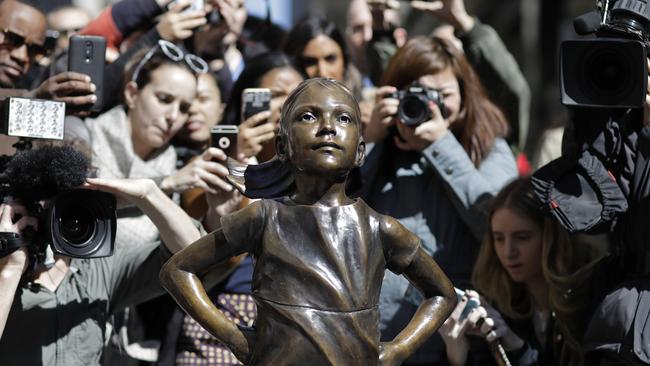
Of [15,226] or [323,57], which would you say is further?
[323,57]

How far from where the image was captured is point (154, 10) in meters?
5.94

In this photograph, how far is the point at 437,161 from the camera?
503cm

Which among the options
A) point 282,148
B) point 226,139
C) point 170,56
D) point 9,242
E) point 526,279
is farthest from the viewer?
point 170,56

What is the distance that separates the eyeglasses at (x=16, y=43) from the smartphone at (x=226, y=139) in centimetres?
95

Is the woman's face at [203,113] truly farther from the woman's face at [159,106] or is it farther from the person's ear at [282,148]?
the person's ear at [282,148]

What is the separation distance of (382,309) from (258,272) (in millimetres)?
1344

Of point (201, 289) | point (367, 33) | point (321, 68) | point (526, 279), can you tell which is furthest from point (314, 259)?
point (367, 33)

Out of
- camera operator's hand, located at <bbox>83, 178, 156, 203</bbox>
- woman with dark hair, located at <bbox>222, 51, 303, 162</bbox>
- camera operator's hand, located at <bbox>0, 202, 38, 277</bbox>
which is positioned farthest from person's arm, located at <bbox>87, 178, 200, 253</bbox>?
woman with dark hair, located at <bbox>222, 51, 303, 162</bbox>

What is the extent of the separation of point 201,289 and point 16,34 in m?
2.04

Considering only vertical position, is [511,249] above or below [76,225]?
below

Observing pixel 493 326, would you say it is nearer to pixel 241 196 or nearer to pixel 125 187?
pixel 241 196

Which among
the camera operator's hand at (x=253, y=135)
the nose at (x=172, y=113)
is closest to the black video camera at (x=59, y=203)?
the camera operator's hand at (x=253, y=135)

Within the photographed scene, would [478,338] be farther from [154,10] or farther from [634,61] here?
[154,10]

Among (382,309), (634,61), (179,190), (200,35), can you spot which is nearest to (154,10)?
(200,35)
